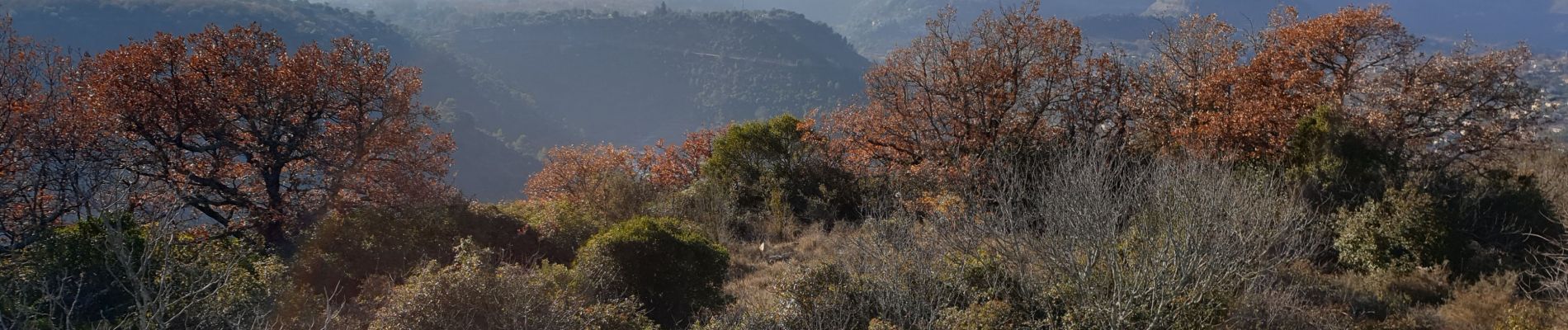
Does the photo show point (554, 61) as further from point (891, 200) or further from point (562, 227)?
point (562, 227)

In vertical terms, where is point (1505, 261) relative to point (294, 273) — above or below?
above

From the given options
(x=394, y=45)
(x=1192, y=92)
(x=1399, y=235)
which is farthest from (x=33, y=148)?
(x=394, y=45)

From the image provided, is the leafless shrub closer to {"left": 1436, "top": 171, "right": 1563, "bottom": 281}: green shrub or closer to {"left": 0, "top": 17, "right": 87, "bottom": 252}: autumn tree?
{"left": 1436, "top": 171, "right": 1563, "bottom": 281}: green shrub

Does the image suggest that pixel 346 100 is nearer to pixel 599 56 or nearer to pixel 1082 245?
pixel 1082 245

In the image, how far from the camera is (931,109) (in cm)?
A: 1453

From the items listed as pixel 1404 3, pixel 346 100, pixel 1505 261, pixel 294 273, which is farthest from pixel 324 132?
pixel 1404 3

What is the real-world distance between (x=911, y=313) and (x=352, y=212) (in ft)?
29.3

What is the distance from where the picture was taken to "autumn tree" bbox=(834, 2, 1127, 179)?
45.5 ft

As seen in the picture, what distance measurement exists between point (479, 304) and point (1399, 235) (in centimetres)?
1059

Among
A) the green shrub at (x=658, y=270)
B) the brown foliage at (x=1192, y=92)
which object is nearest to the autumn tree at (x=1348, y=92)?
the brown foliage at (x=1192, y=92)

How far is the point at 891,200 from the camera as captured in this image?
14969 mm

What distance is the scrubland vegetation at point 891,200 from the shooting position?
6.62 metres

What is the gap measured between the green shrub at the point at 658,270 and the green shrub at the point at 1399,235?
8.05m

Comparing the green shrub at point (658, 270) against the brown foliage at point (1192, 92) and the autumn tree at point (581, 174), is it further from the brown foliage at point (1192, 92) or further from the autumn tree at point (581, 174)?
the autumn tree at point (581, 174)
